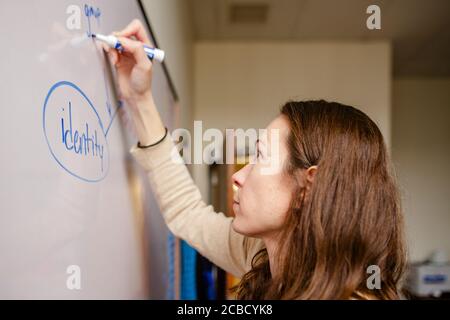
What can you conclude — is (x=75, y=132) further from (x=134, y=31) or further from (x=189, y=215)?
(x=189, y=215)

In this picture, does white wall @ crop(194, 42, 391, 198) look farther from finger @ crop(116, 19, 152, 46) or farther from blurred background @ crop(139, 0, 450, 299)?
finger @ crop(116, 19, 152, 46)

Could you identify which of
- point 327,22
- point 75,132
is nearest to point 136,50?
point 75,132

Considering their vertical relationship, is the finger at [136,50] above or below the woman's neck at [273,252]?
above

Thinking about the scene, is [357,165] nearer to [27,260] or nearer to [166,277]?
[27,260]

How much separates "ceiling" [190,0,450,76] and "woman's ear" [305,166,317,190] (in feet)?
6.39

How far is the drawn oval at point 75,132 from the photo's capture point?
1.33 ft

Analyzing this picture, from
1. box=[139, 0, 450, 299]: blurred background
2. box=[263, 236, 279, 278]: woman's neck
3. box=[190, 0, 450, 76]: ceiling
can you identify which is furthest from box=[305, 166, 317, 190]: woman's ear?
box=[190, 0, 450, 76]: ceiling

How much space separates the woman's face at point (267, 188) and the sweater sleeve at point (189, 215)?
20 centimetres

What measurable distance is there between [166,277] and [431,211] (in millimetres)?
3028

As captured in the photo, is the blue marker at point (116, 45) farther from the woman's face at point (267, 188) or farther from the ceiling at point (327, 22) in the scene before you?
the ceiling at point (327, 22)

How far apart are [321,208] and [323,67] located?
2.57 metres

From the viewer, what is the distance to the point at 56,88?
416 mm

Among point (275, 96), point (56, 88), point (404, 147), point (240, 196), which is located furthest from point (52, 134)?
point (404, 147)

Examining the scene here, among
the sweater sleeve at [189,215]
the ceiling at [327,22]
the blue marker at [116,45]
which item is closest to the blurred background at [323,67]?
the ceiling at [327,22]
